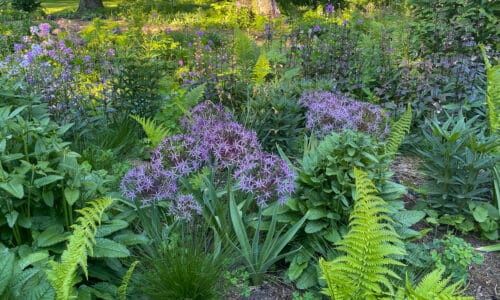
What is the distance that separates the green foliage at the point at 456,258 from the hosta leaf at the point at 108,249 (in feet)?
5.71

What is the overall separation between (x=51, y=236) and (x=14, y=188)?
32 centimetres

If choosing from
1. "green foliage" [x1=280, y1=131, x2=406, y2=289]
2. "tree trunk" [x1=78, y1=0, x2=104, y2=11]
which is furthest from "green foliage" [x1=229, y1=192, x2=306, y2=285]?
"tree trunk" [x1=78, y1=0, x2=104, y2=11]

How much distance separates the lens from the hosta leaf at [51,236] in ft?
7.41

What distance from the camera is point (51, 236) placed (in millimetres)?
2301

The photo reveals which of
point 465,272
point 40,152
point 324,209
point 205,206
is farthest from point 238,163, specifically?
point 465,272

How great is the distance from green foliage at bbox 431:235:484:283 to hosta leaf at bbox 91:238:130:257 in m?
1.74

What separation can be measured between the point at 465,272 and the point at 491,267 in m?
0.31

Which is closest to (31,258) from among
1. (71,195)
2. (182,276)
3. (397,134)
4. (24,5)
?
(71,195)

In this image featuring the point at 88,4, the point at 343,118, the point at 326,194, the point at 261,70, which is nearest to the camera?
the point at 326,194

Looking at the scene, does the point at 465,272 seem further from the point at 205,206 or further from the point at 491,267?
the point at 205,206

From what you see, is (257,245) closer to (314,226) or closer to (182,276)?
(314,226)

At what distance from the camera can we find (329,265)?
86.5 inches

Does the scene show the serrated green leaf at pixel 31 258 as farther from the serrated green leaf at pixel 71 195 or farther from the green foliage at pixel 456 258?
the green foliage at pixel 456 258

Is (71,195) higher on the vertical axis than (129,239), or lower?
higher
